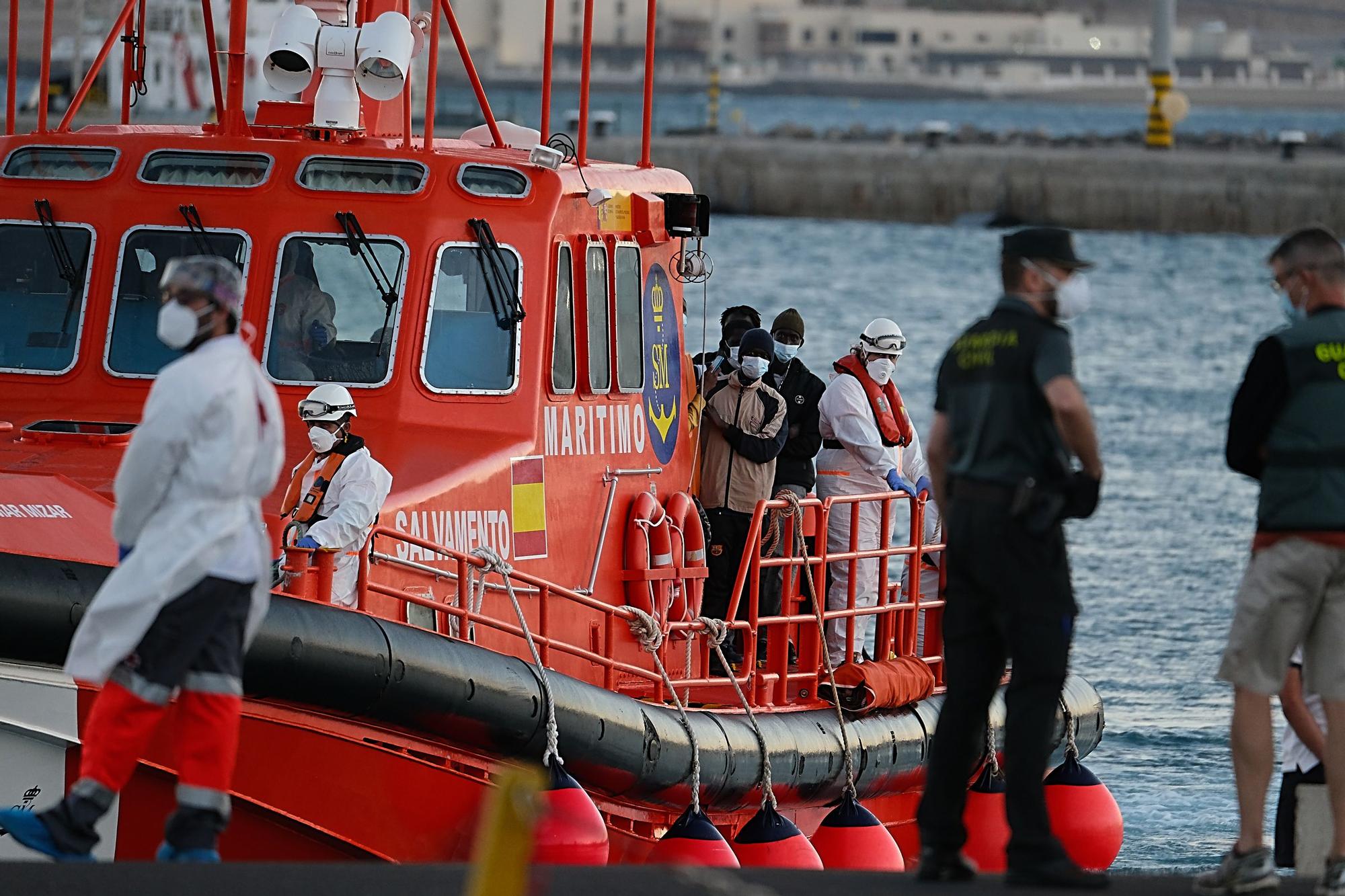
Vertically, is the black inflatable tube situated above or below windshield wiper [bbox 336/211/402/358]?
below

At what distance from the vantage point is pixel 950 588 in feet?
18.1

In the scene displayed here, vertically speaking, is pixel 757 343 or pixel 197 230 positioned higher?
pixel 197 230

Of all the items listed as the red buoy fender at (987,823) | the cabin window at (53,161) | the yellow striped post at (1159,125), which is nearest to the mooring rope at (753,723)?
the red buoy fender at (987,823)

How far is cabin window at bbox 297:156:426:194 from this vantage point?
824cm

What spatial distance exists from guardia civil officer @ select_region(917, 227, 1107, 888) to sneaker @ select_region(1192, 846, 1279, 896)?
0.83 ft

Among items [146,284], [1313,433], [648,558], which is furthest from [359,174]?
[1313,433]

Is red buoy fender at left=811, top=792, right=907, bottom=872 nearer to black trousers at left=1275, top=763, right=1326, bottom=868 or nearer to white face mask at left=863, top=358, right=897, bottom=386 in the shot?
white face mask at left=863, top=358, right=897, bottom=386

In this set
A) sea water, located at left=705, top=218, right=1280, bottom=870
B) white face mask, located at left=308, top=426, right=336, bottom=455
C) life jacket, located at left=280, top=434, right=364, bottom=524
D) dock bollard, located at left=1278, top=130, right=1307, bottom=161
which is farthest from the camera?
dock bollard, located at left=1278, top=130, right=1307, bottom=161

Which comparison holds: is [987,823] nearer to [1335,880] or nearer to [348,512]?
[348,512]

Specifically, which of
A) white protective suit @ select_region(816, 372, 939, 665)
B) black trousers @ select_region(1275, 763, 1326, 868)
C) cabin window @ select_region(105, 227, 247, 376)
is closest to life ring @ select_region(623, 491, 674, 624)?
white protective suit @ select_region(816, 372, 939, 665)

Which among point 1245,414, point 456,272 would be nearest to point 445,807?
point 456,272

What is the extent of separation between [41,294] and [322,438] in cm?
159

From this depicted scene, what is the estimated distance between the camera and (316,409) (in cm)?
741

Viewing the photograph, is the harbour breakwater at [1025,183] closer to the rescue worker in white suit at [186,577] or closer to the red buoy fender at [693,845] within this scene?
the red buoy fender at [693,845]
